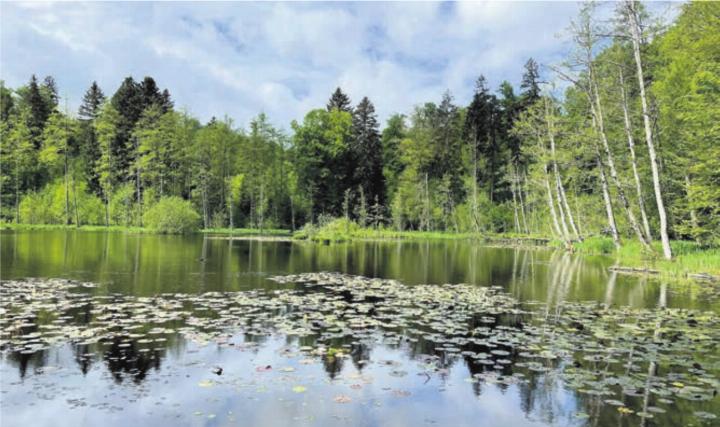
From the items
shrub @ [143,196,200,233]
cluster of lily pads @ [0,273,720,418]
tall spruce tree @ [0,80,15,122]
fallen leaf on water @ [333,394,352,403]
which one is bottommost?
fallen leaf on water @ [333,394,352,403]

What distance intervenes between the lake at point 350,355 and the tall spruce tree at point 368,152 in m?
49.8

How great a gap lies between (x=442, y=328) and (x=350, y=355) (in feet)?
8.49

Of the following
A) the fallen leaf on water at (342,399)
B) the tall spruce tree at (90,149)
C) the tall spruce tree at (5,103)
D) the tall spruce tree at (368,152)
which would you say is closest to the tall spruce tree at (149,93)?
the tall spruce tree at (90,149)

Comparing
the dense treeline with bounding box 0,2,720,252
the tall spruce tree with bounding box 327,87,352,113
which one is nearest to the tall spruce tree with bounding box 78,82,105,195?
the dense treeline with bounding box 0,2,720,252

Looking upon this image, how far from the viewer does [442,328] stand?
9570 millimetres

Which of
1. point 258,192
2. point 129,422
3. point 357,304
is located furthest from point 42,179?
point 129,422

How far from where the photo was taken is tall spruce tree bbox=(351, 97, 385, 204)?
64.7 meters

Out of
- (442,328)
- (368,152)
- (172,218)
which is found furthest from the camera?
(368,152)

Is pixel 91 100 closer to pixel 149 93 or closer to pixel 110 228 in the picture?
pixel 149 93

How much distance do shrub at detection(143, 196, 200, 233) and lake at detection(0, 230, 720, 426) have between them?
35.9 metres

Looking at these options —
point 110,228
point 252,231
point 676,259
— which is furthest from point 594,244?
point 110,228

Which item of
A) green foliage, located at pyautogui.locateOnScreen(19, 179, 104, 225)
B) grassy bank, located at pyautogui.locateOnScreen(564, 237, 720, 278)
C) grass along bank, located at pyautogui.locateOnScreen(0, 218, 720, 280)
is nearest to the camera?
grassy bank, located at pyautogui.locateOnScreen(564, 237, 720, 278)

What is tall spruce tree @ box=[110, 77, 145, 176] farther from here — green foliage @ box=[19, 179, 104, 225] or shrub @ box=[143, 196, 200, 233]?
shrub @ box=[143, 196, 200, 233]

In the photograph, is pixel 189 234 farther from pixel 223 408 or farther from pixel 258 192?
pixel 223 408
